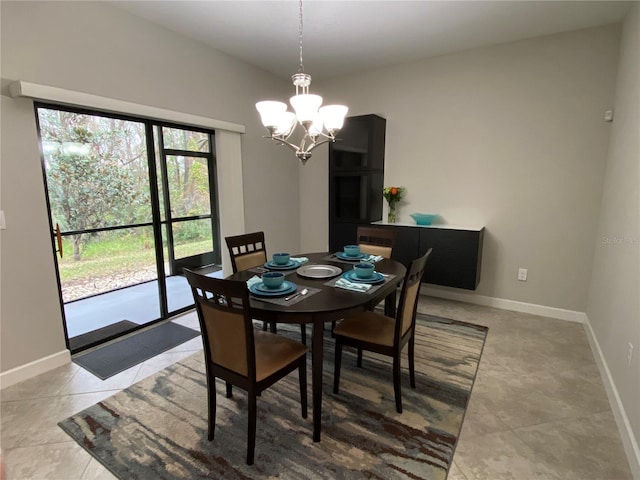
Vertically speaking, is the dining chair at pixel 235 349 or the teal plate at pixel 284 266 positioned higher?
the teal plate at pixel 284 266

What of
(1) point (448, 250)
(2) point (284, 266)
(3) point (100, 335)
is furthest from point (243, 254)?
(1) point (448, 250)

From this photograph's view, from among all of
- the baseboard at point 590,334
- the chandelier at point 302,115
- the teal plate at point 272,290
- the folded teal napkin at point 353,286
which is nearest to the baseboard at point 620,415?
the baseboard at point 590,334

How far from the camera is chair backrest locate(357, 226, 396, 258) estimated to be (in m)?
2.96

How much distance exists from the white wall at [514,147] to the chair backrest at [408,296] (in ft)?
6.77

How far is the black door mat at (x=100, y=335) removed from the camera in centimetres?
276

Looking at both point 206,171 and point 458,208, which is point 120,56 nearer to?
point 206,171

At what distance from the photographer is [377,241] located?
121 inches

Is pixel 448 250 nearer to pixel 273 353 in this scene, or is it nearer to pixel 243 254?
pixel 243 254

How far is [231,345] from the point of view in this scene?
1627 mm

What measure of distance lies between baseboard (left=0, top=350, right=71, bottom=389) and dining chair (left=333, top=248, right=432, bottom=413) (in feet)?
6.92

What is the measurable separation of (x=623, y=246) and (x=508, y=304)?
157cm

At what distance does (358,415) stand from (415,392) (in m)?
0.46

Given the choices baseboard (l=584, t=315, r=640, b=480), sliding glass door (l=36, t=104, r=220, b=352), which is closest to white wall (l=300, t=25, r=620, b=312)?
baseboard (l=584, t=315, r=640, b=480)

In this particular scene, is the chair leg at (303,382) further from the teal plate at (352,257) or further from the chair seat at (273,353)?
the teal plate at (352,257)
